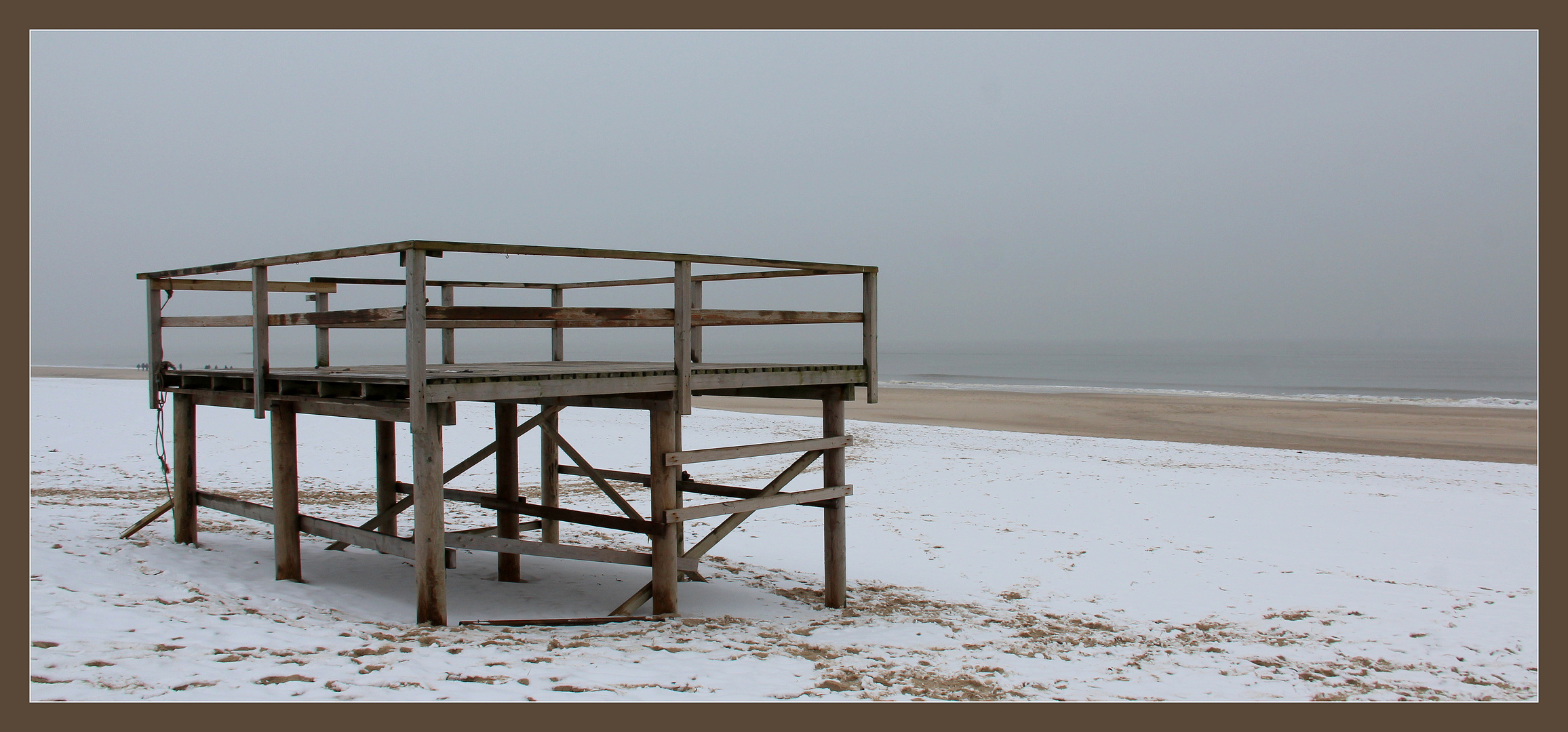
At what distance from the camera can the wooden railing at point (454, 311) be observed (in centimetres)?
607

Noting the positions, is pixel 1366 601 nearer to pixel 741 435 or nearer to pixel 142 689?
pixel 142 689

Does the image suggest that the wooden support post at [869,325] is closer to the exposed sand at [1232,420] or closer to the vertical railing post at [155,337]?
the vertical railing post at [155,337]

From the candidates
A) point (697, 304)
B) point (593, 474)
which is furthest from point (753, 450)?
point (697, 304)

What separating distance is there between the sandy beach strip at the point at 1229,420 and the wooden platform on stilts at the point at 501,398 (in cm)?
1545

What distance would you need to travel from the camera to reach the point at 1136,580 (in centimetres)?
910

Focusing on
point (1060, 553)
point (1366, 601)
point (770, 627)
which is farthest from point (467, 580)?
point (1366, 601)

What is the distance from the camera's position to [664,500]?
288 inches

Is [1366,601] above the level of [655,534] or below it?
below

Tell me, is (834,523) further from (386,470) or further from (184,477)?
(184,477)

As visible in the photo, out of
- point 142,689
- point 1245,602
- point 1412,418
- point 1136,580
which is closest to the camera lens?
point 142,689

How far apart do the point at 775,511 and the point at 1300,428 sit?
61.7ft

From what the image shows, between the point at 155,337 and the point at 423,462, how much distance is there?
13.8ft

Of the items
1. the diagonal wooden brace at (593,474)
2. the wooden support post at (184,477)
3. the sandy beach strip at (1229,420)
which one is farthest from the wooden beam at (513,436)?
the sandy beach strip at (1229,420)

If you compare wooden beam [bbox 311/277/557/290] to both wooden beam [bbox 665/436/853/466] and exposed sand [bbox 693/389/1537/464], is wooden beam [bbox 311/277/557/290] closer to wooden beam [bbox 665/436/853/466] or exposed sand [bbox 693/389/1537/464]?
wooden beam [bbox 665/436/853/466]
